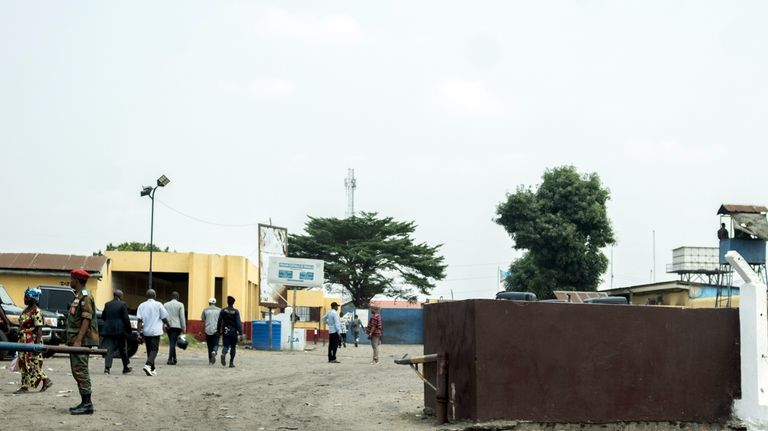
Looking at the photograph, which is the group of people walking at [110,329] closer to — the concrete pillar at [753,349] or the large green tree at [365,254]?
the concrete pillar at [753,349]

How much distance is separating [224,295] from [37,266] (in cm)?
977

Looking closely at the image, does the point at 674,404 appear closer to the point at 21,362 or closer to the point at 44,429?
the point at 44,429

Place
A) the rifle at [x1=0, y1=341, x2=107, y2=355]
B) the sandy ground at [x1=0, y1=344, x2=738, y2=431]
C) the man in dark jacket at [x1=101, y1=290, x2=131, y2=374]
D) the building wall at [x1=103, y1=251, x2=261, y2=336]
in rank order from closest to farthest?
the rifle at [x1=0, y1=341, x2=107, y2=355]
the sandy ground at [x1=0, y1=344, x2=738, y2=431]
the man in dark jacket at [x1=101, y1=290, x2=131, y2=374]
the building wall at [x1=103, y1=251, x2=261, y2=336]

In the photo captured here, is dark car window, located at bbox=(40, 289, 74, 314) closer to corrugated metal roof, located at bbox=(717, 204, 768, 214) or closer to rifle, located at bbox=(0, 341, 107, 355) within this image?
rifle, located at bbox=(0, 341, 107, 355)

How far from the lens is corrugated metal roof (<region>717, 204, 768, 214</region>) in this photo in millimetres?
36750

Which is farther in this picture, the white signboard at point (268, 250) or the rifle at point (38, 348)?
the white signboard at point (268, 250)

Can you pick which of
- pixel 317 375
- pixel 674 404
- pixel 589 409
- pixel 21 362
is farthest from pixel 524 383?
pixel 317 375

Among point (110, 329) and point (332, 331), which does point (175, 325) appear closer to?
point (110, 329)

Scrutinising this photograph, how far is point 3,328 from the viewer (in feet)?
61.0

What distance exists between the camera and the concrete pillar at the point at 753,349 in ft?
44.2

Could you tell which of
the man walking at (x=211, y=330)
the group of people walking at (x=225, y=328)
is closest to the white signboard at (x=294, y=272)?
the man walking at (x=211, y=330)

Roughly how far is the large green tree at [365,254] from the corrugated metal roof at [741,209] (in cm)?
3372

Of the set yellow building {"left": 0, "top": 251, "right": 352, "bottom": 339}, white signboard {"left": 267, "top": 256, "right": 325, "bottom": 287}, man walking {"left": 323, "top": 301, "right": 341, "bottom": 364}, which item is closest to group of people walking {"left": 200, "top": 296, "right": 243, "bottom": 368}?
man walking {"left": 323, "top": 301, "right": 341, "bottom": 364}

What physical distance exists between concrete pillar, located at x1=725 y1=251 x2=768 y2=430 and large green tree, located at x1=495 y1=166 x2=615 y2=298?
4254cm
